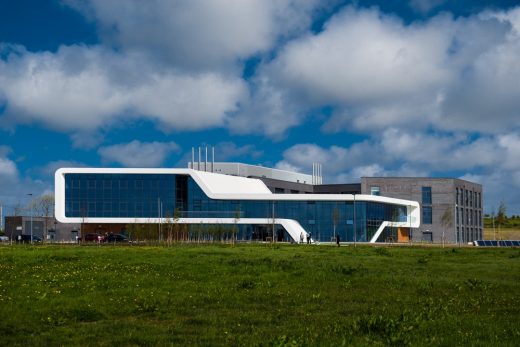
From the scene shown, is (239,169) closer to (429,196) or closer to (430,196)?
(429,196)

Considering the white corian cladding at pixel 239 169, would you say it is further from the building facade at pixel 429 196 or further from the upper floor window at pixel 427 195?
the upper floor window at pixel 427 195

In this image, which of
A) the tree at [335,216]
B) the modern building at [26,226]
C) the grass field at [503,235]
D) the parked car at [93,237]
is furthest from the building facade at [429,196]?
the modern building at [26,226]

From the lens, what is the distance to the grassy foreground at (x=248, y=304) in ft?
43.5

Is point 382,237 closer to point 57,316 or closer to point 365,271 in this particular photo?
point 365,271

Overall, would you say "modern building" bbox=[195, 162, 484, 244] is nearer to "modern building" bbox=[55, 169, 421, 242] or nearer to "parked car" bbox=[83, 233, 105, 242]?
"modern building" bbox=[55, 169, 421, 242]

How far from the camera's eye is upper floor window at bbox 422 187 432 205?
133125 mm

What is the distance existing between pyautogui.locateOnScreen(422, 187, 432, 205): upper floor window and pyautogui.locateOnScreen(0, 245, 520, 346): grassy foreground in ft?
348

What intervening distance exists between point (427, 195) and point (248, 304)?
120 m

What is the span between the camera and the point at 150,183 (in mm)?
104812

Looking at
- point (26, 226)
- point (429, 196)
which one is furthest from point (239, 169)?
point (26, 226)

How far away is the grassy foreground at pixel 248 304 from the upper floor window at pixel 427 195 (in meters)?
106

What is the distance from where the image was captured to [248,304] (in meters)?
18.5

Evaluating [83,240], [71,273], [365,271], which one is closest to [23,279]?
[71,273]

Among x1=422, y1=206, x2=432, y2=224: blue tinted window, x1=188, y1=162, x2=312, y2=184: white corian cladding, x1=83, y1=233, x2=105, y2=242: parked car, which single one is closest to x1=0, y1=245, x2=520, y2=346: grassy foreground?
x1=83, y1=233, x2=105, y2=242: parked car
